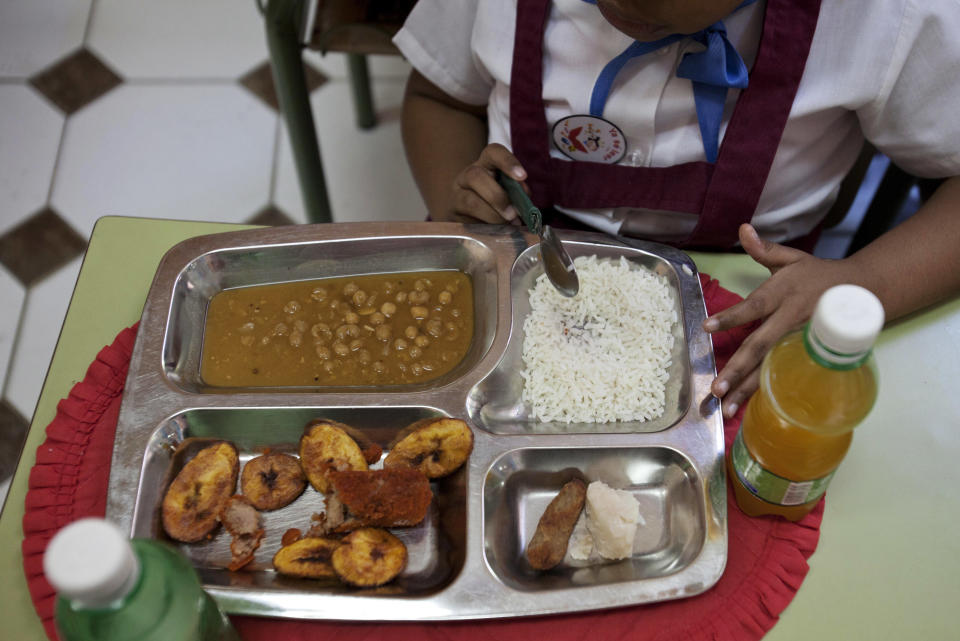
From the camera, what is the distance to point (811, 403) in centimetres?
99

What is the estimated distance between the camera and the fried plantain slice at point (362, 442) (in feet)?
4.33

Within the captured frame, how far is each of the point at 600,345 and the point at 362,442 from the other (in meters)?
0.44

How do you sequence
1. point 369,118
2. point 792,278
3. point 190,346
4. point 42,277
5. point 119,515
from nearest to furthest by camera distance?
point 119,515 → point 792,278 → point 190,346 → point 42,277 → point 369,118

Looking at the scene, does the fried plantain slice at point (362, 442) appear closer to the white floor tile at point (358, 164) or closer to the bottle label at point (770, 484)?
the bottle label at point (770, 484)

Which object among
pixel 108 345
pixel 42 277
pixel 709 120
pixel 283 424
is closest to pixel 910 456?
pixel 709 120

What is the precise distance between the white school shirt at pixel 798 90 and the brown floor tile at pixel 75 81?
2.08 meters

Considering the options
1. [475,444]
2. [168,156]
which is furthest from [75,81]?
[475,444]

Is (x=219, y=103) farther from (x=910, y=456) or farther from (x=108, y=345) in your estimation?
(x=910, y=456)

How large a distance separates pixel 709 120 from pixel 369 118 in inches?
77.5

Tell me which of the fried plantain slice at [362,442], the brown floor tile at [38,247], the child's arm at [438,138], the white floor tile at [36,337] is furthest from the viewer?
the brown floor tile at [38,247]

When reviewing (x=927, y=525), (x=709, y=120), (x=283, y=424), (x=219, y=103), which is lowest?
(x=219, y=103)

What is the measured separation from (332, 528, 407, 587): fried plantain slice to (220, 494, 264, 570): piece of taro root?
0.47 feet

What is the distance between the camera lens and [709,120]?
4.49 feet

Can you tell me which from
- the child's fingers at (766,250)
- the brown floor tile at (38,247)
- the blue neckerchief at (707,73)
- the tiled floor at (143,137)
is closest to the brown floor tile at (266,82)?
the tiled floor at (143,137)
